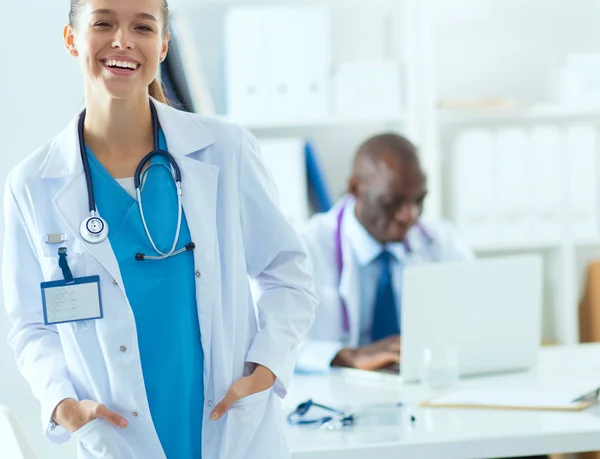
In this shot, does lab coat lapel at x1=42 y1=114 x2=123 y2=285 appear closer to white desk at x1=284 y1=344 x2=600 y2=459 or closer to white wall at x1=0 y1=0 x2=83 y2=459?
white desk at x1=284 y1=344 x2=600 y2=459

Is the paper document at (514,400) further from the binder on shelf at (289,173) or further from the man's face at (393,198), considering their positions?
the binder on shelf at (289,173)

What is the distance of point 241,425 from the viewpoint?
4.71 feet

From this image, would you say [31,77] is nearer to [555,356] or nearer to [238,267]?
[238,267]

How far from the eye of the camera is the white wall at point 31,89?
7.34 feet

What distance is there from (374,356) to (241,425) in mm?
990

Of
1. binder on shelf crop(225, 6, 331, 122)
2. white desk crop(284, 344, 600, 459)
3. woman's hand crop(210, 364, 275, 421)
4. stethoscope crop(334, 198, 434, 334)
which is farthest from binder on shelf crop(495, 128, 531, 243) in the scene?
woman's hand crop(210, 364, 275, 421)

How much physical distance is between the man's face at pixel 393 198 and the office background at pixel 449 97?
0.54 m

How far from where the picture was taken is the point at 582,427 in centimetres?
181

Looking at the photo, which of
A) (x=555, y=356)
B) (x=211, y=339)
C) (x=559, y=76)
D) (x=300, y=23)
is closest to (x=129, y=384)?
(x=211, y=339)

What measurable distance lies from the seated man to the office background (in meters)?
0.47

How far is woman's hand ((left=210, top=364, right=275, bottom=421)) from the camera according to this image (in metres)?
1.39

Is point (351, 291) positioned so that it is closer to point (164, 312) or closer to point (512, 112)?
point (512, 112)

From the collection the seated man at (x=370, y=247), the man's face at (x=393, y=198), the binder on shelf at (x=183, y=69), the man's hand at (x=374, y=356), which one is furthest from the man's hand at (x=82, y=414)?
the binder on shelf at (x=183, y=69)

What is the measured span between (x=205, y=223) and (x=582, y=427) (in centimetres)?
91
